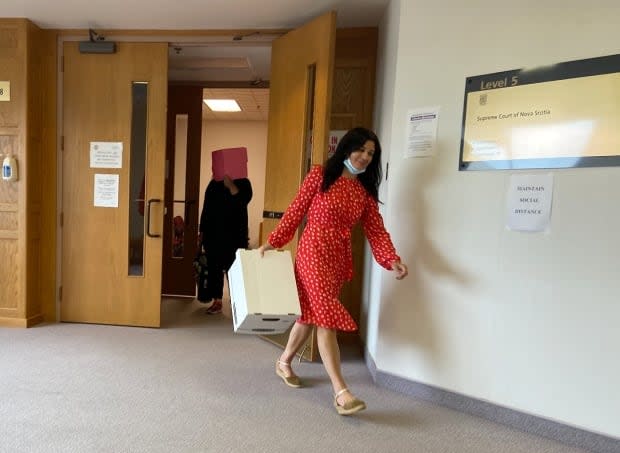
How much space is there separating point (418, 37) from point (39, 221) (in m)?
2.98

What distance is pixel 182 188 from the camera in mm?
4160

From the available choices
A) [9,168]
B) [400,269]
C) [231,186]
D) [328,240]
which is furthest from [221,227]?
[400,269]

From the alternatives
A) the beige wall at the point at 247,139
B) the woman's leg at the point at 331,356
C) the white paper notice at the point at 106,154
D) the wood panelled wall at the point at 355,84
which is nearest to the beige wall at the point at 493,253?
the woman's leg at the point at 331,356

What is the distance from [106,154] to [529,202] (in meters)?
2.84

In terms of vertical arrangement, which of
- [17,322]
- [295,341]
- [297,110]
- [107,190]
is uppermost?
[297,110]

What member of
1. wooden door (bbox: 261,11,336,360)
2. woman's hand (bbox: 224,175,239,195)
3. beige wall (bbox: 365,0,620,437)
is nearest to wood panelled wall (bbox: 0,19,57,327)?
woman's hand (bbox: 224,175,239,195)

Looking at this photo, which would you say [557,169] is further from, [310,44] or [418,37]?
[310,44]

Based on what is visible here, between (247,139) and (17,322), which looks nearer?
→ (17,322)

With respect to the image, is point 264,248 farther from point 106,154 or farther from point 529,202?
point 106,154

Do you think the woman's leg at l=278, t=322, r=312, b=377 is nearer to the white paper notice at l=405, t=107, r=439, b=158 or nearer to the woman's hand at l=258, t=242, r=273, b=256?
the woman's hand at l=258, t=242, r=273, b=256

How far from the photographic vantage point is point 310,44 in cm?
246

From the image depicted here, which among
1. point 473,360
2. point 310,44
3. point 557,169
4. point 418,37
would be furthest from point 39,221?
point 557,169

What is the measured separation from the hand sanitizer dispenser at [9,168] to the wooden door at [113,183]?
31cm

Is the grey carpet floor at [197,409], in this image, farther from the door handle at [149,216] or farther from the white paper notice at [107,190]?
the white paper notice at [107,190]
